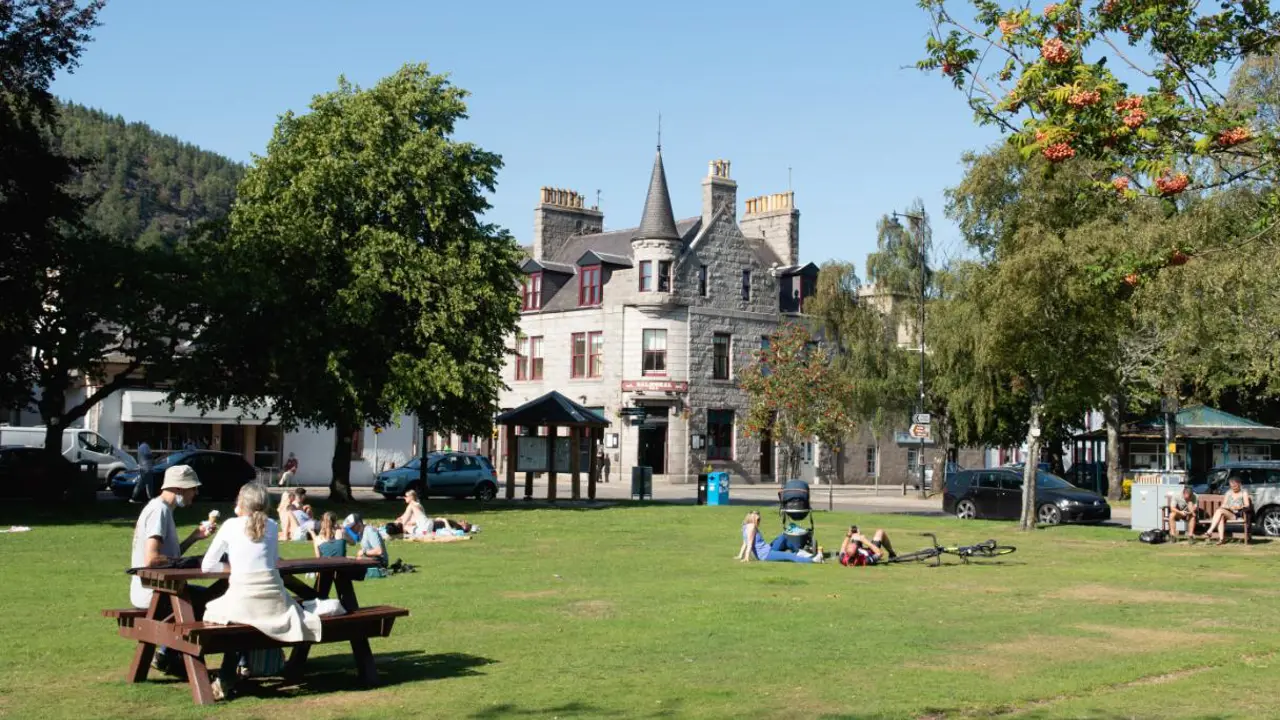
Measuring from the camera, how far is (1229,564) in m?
23.3

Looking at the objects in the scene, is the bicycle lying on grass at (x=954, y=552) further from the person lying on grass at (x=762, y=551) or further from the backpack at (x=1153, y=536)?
the backpack at (x=1153, y=536)

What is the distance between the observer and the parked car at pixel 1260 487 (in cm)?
3173

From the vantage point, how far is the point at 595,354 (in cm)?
6800

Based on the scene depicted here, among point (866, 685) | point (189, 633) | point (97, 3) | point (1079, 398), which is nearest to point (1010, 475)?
point (1079, 398)

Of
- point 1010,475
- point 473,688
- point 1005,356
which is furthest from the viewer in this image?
point 1010,475

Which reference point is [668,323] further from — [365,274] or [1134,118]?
[1134,118]

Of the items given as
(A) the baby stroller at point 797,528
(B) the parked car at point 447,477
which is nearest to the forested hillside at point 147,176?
(B) the parked car at point 447,477

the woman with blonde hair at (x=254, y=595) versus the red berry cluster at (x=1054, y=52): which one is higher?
the red berry cluster at (x=1054, y=52)

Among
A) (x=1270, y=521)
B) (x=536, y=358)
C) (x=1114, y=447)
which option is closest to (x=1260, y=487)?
(x=1270, y=521)

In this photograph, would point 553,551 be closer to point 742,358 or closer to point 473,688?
point 473,688

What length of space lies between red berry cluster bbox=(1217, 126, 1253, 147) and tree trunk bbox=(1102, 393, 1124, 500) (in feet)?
146

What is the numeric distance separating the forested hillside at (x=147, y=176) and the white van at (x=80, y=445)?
9891 centimetres

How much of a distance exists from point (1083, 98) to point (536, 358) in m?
61.0

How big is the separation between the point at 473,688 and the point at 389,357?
28370 mm
